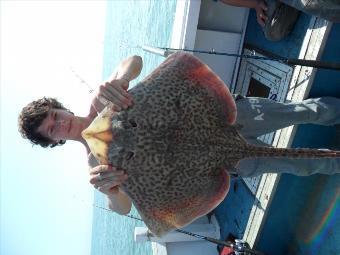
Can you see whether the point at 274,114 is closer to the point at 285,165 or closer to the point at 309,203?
the point at 285,165

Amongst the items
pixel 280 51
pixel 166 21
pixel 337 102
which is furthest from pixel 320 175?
pixel 166 21

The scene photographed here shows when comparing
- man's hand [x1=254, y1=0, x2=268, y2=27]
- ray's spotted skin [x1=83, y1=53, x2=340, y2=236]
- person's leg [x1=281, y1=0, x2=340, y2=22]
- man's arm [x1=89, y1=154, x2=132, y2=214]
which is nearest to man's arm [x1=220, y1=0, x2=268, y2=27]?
man's hand [x1=254, y1=0, x2=268, y2=27]

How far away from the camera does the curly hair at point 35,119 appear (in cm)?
302

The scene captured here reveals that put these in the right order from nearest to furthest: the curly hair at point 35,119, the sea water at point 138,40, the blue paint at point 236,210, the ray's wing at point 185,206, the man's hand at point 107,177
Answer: the man's hand at point 107,177, the ray's wing at point 185,206, the curly hair at point 35,119, the blue paint at point 236,210, the sea water at point 138,40

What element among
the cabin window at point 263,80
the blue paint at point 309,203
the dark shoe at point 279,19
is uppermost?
the dark shoe at point 279,19

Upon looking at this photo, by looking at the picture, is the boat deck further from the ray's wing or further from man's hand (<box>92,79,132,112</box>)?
man's hand (<box>92,79,132,112</box>)

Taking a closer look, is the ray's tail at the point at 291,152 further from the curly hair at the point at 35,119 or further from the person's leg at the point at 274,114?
the curly hair at the point at 35,119

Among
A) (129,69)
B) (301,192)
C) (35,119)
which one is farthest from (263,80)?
(35,119)

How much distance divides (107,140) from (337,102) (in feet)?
7.10

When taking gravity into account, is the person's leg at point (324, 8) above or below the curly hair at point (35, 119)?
above

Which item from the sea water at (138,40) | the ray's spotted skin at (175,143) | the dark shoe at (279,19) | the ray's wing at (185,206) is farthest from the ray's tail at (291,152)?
the sea water at (138,40)

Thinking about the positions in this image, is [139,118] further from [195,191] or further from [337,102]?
[337,102]

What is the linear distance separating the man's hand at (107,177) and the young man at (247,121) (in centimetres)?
44

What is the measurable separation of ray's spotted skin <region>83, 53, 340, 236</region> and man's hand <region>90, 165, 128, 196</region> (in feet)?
0.16
